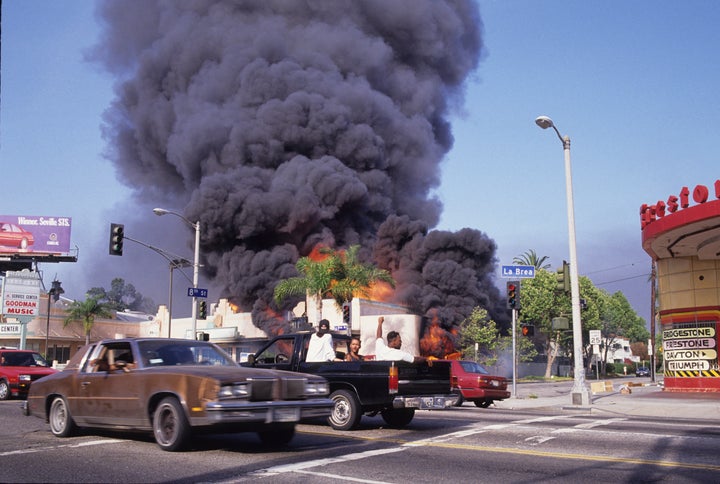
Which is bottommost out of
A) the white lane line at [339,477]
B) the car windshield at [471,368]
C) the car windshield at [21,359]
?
the white lane line at [339,477]

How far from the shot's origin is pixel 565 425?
41.0 ft

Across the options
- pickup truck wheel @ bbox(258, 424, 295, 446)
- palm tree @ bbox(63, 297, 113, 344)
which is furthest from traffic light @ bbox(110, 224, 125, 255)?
palm tree @ bbox(63, 297, 113, 344)

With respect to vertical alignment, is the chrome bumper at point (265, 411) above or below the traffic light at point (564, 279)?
below

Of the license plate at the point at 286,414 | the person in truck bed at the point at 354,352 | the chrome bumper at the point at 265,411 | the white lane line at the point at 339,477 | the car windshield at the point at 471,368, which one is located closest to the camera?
the white lane line at the point at 339,477

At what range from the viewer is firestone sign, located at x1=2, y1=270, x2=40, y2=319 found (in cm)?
3503

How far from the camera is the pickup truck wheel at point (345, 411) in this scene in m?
10.8

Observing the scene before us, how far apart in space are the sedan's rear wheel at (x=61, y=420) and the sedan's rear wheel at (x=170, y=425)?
2.15 metres

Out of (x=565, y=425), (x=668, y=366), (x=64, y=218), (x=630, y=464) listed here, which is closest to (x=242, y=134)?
(x=64, y=218)

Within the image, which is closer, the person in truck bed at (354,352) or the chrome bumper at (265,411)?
the chrome bumper at (265,411)

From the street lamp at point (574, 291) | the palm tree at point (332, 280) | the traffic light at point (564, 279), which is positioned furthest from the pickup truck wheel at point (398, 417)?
the palm tree at point (332, 280)

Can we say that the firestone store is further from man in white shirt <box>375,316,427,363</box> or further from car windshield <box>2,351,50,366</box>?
car windshield <box>2,351,50,366</box>

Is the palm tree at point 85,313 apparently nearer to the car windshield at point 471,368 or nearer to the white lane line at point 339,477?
the car windshield at point 471,368

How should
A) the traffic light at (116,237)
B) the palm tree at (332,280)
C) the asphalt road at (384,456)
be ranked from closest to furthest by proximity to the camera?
1. the asphalt road at (384,456)
2. the traffic light at (116,237)
3. the palm tree at (332,280)

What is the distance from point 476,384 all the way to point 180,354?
40.7ft
